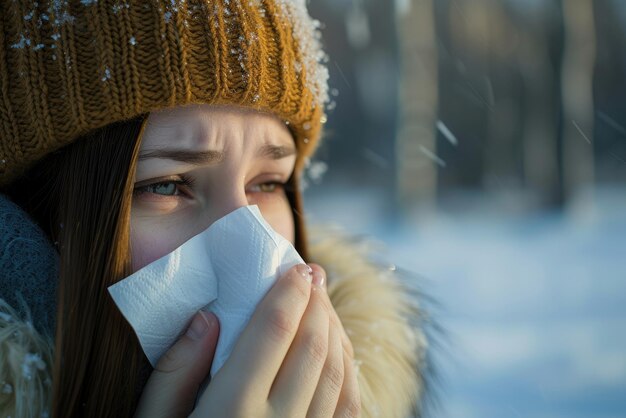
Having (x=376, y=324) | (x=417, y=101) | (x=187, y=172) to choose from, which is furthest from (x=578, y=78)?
(x=187, y=172)

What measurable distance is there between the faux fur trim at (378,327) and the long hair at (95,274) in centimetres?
74

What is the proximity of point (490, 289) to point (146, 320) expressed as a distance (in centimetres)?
582

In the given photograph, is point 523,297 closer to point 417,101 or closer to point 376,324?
point 376,324

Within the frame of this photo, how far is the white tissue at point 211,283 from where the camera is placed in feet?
4.45

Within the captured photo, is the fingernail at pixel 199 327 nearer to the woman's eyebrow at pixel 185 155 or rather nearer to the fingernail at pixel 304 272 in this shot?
the fingernail at pixel 304 272

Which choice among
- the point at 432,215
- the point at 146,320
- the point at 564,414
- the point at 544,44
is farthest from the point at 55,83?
the point at 544,44

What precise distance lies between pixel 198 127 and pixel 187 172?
110 mm

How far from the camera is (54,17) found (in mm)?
1468

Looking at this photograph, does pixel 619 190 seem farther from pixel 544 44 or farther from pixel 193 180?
pixel 193 180

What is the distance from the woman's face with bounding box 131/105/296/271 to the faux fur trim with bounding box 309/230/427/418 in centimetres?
64

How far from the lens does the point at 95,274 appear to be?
4.59 ft

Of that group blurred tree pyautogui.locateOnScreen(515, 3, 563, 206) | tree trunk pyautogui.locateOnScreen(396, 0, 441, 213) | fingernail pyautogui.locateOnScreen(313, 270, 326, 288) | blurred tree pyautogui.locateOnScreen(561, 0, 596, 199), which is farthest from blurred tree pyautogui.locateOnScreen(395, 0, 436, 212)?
fingernail pyautogui.locateOnScreen(313, 270, 326, 288)

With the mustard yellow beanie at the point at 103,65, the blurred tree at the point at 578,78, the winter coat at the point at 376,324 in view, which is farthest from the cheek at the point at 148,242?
the blurred tree at the point at 578,78

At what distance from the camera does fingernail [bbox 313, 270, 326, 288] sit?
60.5 inches
